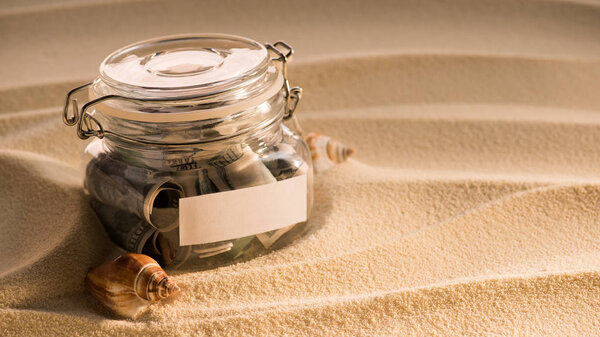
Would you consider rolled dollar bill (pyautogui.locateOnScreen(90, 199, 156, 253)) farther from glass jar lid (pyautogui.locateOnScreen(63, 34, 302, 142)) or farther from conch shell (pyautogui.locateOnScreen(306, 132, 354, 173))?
conch shell (pyautogui.locateOnScreen(306, 132, 354, 173))

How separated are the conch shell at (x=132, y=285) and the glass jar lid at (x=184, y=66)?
0.25 meters

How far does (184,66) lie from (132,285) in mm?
366

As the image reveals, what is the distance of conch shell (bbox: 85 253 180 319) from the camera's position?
90cm

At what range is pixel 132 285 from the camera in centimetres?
90

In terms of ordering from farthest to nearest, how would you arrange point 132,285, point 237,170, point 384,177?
point 384,177 < point 237,170 < point 132,285

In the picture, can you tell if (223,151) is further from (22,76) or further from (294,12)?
(294,12)

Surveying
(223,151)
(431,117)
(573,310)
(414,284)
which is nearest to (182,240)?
(223,151)

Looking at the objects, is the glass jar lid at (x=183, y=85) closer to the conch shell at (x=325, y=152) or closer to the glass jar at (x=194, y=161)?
the glass jar at (x=194, y=161)

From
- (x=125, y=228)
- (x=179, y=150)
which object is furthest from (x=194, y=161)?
(x=125, y=228)

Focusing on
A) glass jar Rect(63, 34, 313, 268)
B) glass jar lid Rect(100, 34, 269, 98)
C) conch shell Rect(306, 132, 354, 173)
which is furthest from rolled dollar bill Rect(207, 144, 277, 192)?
conch shell Rect(306, 132, 354, 173)

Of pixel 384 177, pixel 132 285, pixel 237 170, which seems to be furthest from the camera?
pixel 384 177

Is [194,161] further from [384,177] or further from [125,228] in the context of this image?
[384,177]

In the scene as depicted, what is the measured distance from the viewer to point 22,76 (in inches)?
69.2

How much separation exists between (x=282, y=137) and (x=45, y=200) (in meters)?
0.44
